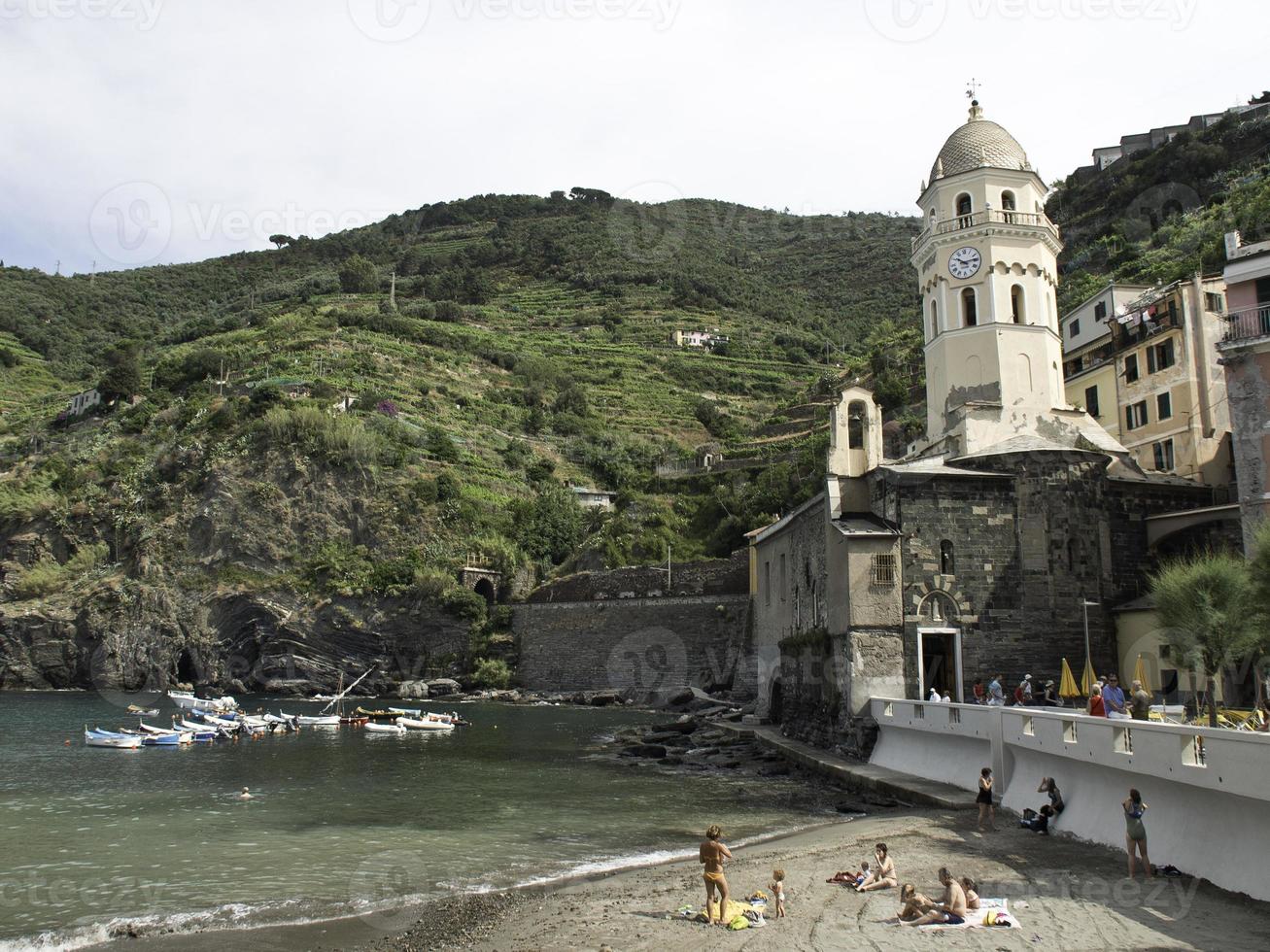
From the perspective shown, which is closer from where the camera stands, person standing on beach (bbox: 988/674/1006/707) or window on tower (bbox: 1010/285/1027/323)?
person standing on beach (bbox: 988/674/1006/707)

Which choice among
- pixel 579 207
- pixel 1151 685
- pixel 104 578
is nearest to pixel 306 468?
pixel 104 578

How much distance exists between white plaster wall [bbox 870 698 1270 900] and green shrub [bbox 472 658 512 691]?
43.0 meters

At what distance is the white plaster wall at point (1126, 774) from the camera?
36.4ft

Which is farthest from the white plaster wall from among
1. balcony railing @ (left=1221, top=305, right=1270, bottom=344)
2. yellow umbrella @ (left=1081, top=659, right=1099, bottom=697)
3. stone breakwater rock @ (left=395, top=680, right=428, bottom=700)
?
stone breakwater rock @ (left=395, top=680, right=428, bottom=700)

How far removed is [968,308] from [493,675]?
137 ft

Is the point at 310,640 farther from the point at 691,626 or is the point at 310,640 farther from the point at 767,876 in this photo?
the point at 767,876

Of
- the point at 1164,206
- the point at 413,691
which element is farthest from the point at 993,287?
the point at 1164,206

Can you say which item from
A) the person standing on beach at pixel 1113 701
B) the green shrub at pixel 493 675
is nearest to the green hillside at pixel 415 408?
the green shrub at pixel 493 675

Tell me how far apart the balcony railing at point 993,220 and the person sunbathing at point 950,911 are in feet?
71.4

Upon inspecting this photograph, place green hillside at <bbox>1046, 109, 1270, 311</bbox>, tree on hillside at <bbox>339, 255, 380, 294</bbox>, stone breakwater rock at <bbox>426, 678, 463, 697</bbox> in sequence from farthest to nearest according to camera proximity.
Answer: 1. tree on hillside at <bbox>339, 255, 380, 294</bbox>
2. stone breakwater rock at <bbox>426, 678, 463, 697</bbox>
3. green hillside at <bbox>1046, 109, 1270, 311</bbox>

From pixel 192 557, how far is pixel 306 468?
9.94m

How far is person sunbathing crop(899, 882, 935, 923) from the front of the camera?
11.8 m

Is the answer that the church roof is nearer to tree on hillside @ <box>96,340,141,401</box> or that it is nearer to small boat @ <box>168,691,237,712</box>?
small boat @ <box>168,691,237,712</box>

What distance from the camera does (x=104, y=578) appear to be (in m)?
70.7
